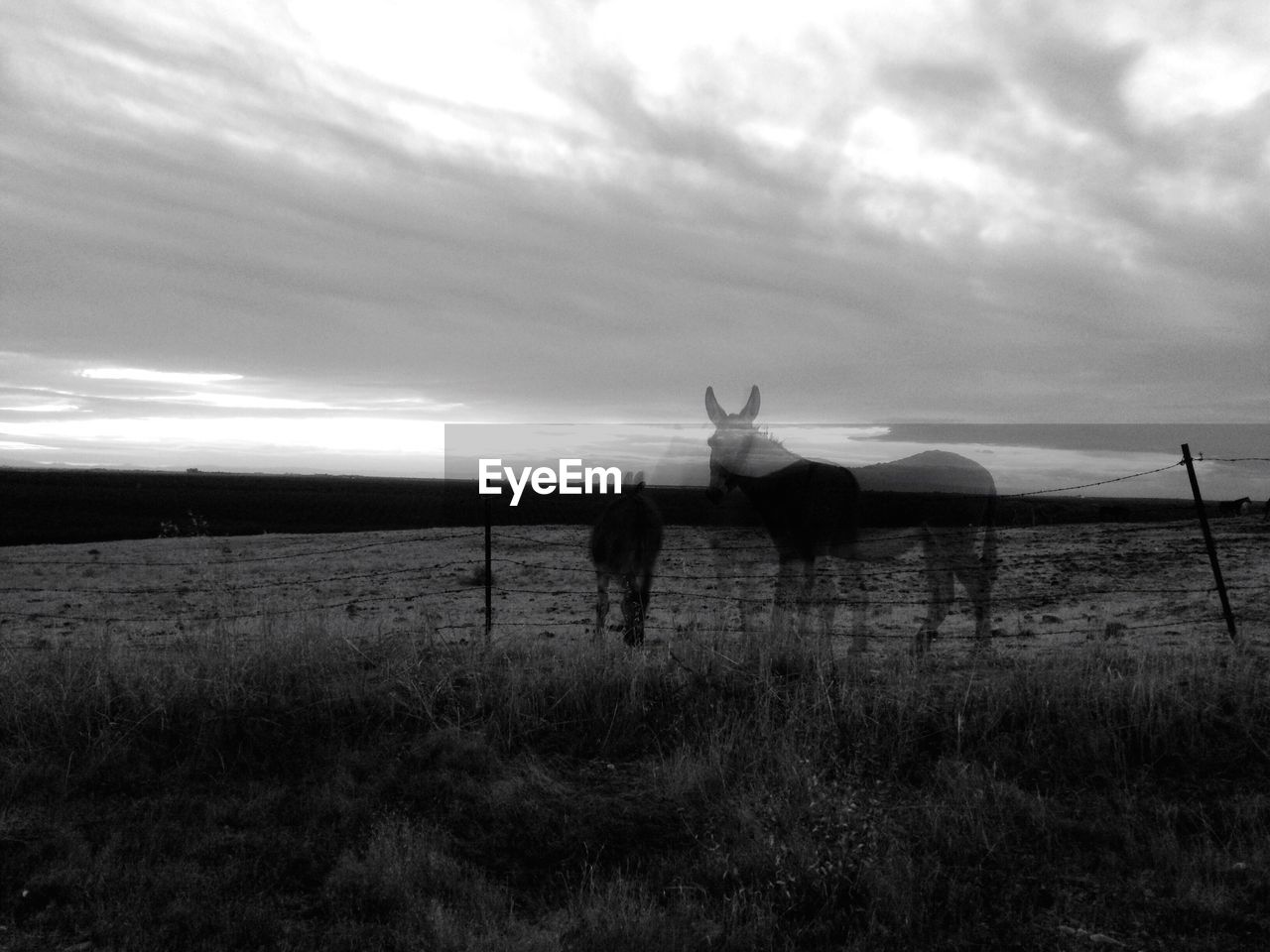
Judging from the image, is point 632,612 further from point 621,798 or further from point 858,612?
point 621,798

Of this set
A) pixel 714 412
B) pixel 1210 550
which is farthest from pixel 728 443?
pixel 1210 550

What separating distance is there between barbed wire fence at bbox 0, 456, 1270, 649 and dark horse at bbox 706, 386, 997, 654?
1.29 feet

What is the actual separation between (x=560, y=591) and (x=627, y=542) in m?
3.81

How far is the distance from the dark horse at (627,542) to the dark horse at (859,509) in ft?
5.89

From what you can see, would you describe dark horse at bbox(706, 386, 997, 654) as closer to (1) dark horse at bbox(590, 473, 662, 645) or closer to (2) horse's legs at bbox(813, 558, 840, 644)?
(2) horse's legs at bbox(813, 558, 840, 644)

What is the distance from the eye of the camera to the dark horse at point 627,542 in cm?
1162

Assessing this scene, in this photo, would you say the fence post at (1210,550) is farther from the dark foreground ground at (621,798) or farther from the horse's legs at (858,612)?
the horse's legs at (858,612)

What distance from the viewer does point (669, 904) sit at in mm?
4363

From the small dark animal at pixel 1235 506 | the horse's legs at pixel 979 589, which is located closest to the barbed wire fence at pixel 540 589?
the horse's legs at pixel 979 589

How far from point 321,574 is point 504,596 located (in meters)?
6.39

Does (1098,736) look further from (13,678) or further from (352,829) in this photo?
(13,678)

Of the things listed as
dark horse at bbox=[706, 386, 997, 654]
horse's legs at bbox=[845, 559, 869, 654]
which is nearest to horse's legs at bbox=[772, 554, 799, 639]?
dark horse at bbox=[706, 386, 997, 654]

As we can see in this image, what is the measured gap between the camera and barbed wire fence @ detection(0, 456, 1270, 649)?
34.3 ft

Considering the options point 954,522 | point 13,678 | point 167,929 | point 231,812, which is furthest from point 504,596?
point 167,929
